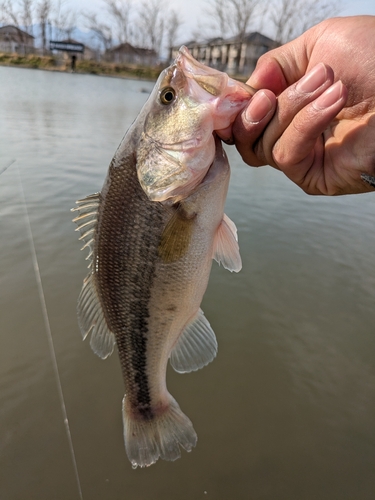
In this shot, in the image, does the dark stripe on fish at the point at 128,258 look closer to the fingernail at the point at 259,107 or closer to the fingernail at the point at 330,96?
the fingernail at the point at 259,107

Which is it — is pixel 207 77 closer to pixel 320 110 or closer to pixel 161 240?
pixel 320 110

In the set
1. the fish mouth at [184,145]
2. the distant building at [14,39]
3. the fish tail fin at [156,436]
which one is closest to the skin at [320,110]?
the fish mouth at [184,145]

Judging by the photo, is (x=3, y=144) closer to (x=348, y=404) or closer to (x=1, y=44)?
(x=348, y=404)

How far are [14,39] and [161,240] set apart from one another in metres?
77.5

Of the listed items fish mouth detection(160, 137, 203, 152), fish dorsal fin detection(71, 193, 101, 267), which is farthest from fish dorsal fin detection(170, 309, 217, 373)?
fish mouth detection(160, 137, 203, 152)

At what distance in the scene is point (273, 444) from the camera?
112 inches

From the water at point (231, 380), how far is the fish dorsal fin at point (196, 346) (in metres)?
1.18

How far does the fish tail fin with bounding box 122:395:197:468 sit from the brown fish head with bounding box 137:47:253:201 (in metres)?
1.21

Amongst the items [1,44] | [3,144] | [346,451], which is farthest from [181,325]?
[1,44]

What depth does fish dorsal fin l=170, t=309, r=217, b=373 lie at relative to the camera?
1.92 meters

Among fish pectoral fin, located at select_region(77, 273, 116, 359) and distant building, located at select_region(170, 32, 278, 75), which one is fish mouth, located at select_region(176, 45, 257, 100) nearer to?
fish pectoral fin, located at select_region(77, 273, 116, 359)

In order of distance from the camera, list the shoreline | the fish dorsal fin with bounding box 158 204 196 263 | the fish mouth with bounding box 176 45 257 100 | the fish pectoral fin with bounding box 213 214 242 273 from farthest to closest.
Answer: the shoreline < the fish pectoral fin with bounding box 213 214 242 273 < the fish dorsal fin with bounding box 158 204 196 263 < the fish mouth with bounding box 176 45 257 100

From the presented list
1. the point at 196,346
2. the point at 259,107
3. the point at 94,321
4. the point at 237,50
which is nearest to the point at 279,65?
the point at 259,107

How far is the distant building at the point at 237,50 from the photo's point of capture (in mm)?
51625
